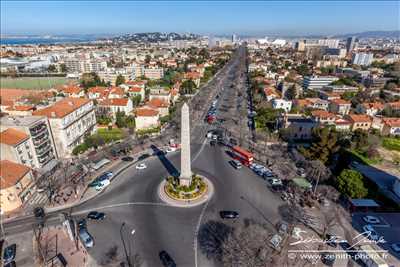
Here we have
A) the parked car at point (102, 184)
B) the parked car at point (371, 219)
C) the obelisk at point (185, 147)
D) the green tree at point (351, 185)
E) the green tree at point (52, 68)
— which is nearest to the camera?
the parked car at point (371, 219)

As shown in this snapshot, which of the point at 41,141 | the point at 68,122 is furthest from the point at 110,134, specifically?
the point at 41,141

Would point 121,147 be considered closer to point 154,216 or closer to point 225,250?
point 154,216

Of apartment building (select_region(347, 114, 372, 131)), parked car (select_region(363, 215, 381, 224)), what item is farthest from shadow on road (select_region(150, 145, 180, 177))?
apartment building (select_region(347, 114, 372, 131))

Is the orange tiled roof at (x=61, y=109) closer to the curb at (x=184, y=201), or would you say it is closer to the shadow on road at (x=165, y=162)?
the shadow on road at (x=165, y=162)

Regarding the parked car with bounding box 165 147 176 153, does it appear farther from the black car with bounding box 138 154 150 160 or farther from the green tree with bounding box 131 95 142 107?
the green tree with bounding box 131 95 142 107

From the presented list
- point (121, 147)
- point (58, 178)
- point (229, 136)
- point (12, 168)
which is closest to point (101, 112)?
point (121, 147)

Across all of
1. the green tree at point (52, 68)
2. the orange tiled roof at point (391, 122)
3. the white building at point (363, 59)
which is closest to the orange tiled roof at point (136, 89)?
the orange tiled roof at point (391, 122)

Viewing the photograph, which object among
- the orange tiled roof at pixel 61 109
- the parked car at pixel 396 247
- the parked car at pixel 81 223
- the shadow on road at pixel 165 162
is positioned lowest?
the shadow on road at pixel 165 162
